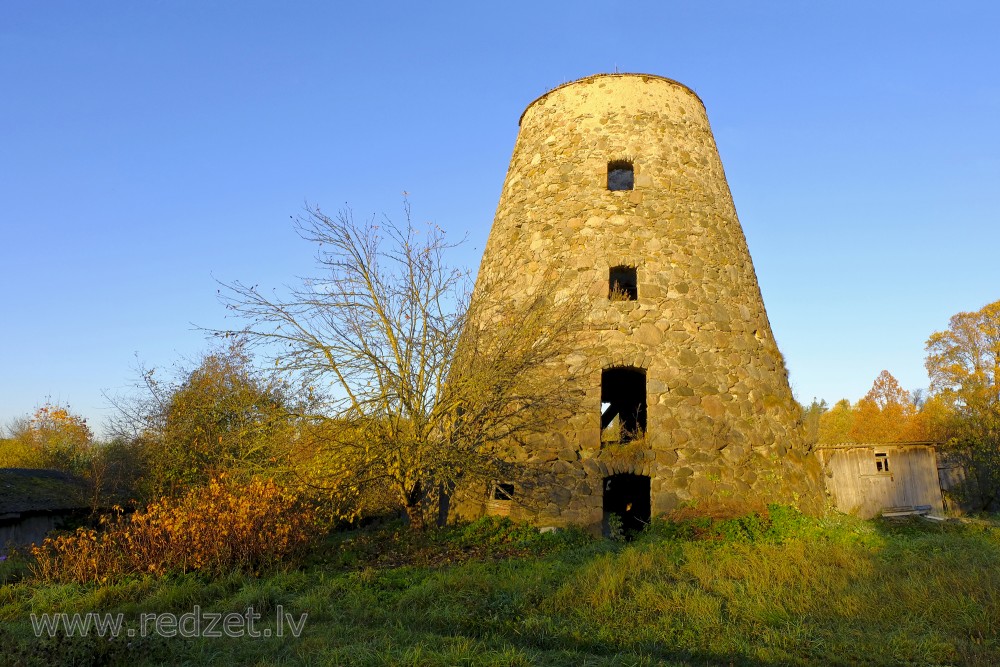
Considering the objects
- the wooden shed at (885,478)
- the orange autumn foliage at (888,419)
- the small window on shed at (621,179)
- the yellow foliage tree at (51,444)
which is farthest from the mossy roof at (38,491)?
the orange autumn foliage at (888,419)

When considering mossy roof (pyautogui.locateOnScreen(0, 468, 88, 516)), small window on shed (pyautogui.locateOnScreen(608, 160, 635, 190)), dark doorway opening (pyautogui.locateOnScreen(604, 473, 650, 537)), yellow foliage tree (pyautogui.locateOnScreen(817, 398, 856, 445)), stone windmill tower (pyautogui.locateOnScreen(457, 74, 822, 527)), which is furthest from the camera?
yellow foliage tree (pyautogui.locateOnScreen(817, 398, 856, 445))

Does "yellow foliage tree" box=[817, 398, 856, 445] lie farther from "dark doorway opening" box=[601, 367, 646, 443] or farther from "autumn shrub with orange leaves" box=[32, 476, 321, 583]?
"autumn shrub with orange leaves" box=[32, 476, 321, 583]

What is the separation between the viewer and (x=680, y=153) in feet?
37.4

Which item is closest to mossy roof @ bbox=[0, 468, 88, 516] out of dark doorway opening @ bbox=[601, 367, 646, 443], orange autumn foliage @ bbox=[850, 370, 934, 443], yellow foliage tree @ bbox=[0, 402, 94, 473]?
yellow foliage tree @ bbox=[0, 402, 94, 473]

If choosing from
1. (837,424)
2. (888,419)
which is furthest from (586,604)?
(837,424)

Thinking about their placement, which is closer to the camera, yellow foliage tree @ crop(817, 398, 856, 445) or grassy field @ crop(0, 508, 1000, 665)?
grassy field @ crop(0, 508, 1000, 665)

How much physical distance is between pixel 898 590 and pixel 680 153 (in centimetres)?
824

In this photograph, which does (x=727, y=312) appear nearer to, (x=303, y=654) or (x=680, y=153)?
(x=680, y=153)

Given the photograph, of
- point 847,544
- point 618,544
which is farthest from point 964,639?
point 618,544

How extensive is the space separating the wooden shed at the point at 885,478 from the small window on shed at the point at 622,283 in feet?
29.1

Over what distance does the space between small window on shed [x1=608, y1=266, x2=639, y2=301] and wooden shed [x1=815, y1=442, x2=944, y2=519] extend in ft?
29.1

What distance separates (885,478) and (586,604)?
47.6ft

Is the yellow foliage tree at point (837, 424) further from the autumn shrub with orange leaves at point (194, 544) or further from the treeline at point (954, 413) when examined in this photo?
the autumn shrub with orange leaves at point (194, 544)

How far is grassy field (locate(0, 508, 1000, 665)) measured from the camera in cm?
433
